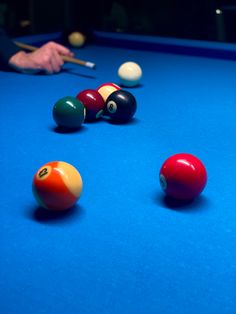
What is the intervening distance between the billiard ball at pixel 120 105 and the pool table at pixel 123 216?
2.0 inches

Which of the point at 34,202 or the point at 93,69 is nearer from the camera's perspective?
the point at 34,202

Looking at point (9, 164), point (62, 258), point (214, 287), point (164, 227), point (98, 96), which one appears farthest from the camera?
point (98, 96)

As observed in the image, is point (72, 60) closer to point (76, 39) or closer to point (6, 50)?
point (6, 50)

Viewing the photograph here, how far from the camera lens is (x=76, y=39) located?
4172 millimetres

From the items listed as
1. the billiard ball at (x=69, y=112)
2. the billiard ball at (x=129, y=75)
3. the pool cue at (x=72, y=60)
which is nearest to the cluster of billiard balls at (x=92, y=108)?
the billiard ball at (x=69, y=112)

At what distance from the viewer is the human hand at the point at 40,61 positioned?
133 inches

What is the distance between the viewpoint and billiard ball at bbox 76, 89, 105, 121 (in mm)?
2443

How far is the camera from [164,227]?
1490 mm

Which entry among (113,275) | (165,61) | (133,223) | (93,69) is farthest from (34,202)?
(165,61)

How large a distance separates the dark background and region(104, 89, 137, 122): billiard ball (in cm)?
349

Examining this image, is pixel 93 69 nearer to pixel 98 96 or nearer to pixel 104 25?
pixel 98 96

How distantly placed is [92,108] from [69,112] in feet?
0.55

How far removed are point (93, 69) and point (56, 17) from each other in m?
3.17

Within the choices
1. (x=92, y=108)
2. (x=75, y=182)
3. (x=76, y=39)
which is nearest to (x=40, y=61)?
(x=76, y=39)
